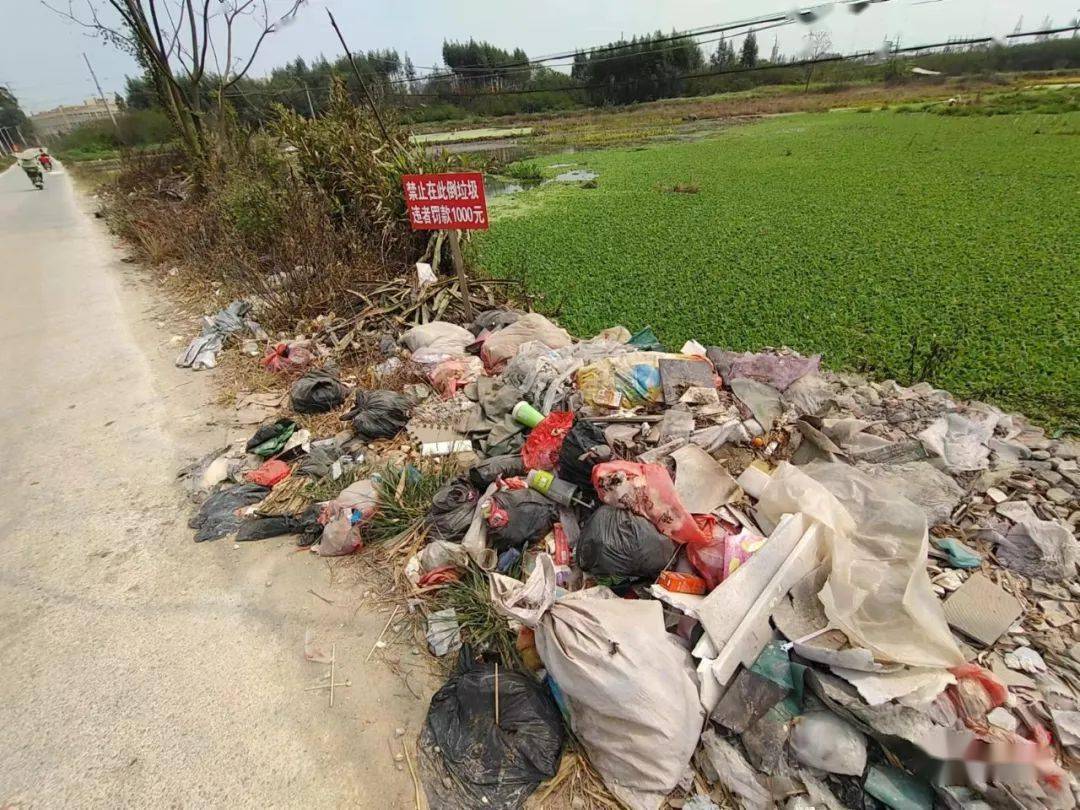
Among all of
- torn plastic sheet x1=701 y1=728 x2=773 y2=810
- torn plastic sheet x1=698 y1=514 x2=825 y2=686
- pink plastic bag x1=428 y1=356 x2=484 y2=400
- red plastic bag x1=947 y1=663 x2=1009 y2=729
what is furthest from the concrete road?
red plastic bag x1=947 y1=663 x2=1009 y2=729

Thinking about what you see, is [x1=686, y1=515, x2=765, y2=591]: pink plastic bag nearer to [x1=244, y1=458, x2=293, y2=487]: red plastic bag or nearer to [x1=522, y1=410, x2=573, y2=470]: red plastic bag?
[x1=522, y1=410, x2=573, y2=470]: red plastic bag

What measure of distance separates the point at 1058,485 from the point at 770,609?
150 cm

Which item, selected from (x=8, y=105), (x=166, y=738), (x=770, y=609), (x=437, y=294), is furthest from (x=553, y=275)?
(x=8, y=105)

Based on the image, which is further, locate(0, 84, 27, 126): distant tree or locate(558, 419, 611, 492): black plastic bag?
locate(0, 84, 27, 126): distant tree

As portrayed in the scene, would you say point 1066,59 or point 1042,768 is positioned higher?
point 1066,59

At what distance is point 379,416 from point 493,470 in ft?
3.28

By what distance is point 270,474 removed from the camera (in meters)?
2.82

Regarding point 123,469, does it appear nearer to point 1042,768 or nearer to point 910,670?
point 910,670

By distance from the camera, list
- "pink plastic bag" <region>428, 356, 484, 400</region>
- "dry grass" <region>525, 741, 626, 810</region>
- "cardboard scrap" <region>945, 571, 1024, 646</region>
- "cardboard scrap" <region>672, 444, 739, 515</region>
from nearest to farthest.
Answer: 1. "dry grass" <region>525, 741, 626, 810</region>
2. "cardboard scrap" <region>945, 571, 1024, 646</region>
3. "cardboard scrap" <region>672, 444, 739, 515</region>
4. "pink plastic bag" <region>428, 356, 484, 400</region>

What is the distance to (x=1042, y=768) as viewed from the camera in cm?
121

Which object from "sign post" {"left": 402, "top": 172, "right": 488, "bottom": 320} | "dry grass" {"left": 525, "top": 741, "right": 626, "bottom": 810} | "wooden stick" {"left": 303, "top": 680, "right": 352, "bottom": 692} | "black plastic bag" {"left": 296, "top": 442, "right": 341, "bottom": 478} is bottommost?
"dry grass" {"left": 525, "top": 741, "right": 626, "bottom": 810}

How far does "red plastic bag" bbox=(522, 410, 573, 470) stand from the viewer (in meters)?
2.46

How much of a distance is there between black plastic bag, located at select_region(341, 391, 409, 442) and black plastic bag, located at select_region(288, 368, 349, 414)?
31 cm

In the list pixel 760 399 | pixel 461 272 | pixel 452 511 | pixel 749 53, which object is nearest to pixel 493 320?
pixel 461 272
